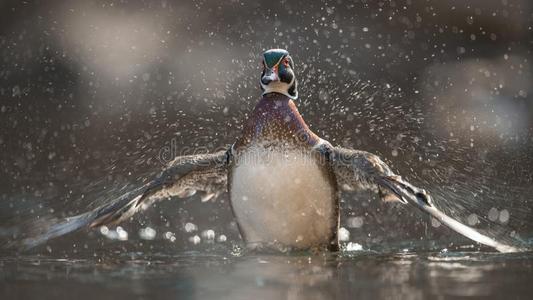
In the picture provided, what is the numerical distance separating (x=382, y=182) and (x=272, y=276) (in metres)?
1.29

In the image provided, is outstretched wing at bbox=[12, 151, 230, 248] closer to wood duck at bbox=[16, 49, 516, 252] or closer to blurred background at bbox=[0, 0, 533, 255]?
wood duck at bbox=[16, 49, 516, 252]

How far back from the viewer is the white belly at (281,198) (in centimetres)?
604

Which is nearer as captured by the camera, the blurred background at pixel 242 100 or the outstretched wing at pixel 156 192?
the outstretched wing at pixel 156 192

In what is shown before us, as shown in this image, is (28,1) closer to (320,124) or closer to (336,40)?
(336,40)

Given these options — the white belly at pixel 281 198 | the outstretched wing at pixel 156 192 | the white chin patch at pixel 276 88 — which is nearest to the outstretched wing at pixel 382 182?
the white belly at pixel 281 198

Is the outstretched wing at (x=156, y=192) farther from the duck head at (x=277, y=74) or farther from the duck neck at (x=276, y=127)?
the duck head at (x=277, y=74)

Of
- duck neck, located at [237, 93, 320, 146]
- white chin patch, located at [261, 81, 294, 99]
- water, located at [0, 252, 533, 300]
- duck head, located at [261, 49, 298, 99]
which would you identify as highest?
duck head, located at [261, 49, 298, 99]

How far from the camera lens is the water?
4.33m

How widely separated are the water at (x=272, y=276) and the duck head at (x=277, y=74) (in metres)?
1.22

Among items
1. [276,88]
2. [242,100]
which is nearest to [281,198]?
[276,88]

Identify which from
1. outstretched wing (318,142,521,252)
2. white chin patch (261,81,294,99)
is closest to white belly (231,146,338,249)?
outstretched wing (318,142,521,252)

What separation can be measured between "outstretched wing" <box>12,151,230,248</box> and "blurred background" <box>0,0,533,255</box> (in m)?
0.42

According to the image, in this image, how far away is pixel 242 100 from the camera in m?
9.73

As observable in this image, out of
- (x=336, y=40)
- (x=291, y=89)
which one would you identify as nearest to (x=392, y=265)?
(x=291, y=89)
